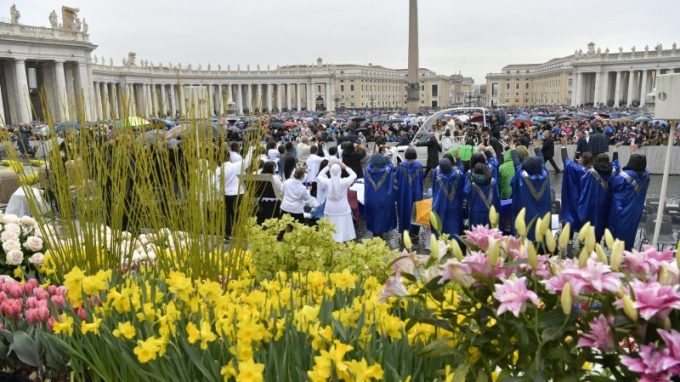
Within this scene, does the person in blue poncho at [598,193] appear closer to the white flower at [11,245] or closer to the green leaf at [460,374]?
the green leaf at [460,374]

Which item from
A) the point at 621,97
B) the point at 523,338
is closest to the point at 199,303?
the point at 523,338

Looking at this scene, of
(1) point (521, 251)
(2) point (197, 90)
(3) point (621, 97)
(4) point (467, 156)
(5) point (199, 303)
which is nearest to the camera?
(1) point (521, 251)

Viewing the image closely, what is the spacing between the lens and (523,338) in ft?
A: 5.88

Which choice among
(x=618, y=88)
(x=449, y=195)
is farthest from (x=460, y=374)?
(x=618, y=88)

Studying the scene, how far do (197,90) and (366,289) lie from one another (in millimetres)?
1719

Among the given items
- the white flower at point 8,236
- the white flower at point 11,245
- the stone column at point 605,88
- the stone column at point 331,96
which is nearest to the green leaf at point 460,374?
the white flower at point 11,245

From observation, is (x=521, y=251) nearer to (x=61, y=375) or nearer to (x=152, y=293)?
(x=152, y=293)

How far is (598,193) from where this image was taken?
25.4ft

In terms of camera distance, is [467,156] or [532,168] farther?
[467,156]

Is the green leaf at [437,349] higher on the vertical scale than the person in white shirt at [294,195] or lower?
higher

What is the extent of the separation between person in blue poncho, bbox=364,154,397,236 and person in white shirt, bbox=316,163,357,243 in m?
0.57

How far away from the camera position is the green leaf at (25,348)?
306 cm

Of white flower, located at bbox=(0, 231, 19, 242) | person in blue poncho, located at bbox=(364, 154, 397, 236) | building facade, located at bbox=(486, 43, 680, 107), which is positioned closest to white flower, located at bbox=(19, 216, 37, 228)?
white flower, located at bbox=(0, 231, 19, 242)

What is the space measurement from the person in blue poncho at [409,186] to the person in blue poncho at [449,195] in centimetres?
111
